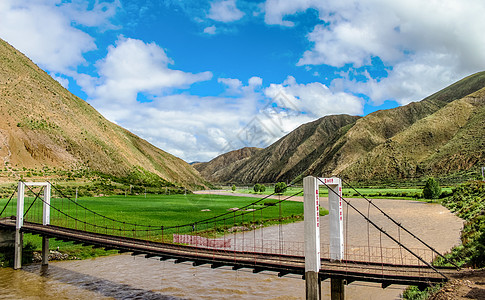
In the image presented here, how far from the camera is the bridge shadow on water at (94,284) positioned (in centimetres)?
1703

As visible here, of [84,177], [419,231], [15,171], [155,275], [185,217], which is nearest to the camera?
[155,275]

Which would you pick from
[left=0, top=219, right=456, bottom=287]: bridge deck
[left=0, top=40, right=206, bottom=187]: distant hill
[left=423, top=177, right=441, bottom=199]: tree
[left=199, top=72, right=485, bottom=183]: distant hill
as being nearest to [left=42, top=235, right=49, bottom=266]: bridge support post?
[left=0, top=219, right=456, bottom=287]: bridge deck

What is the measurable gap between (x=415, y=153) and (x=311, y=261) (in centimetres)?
12967

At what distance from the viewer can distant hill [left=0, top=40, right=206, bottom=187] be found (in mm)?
67750

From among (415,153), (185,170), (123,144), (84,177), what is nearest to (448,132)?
(415,153)

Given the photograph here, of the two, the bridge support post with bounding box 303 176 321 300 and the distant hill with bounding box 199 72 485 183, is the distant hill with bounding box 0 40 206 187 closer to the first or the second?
the bridge support post with bounding box 303 176 321 300

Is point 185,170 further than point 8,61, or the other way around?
point 185,170

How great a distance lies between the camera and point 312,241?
1270 centimetres

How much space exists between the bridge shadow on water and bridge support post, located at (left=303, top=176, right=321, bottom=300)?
7005 millimetres

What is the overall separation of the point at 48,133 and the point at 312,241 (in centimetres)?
7857

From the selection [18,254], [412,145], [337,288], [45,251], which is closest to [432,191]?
[337,288]

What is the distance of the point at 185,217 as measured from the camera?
4175cm

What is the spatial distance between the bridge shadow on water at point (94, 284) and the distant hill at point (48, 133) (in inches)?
1703

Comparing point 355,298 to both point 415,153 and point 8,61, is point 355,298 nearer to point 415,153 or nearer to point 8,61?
point 8,61
